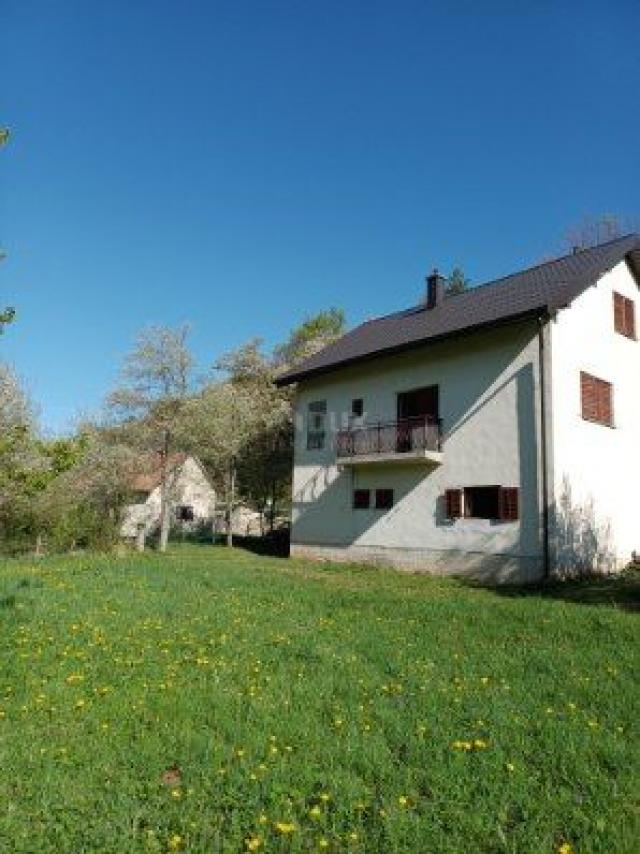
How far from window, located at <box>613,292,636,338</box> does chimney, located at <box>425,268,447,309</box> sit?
6.30m

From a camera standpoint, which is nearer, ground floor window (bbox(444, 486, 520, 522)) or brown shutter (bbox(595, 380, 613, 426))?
ground floor window (bbox(444, 486, 520, 522))

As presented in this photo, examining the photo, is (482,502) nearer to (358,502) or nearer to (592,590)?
(592,590)

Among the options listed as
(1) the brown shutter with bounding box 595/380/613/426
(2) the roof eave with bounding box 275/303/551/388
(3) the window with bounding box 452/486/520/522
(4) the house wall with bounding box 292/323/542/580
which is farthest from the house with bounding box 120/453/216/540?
(1) the brown shutter with bounding box 595/380/613/426

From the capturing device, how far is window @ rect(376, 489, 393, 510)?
850 inches

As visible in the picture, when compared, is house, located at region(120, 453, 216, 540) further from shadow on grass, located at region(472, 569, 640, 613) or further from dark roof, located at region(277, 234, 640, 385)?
shadow on grass, located at region(472, 569, 640, 613)

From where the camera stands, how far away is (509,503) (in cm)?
1783

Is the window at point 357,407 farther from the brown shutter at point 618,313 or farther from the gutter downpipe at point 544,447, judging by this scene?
the brown shutter at point 618,313

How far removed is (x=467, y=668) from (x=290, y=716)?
93.1 inches

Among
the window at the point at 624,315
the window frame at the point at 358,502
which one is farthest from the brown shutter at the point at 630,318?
the window frame at the point at 358,502

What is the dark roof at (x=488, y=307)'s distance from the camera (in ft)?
60.9

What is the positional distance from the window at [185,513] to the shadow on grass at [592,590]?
104ft

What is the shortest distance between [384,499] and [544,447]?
20.0ft

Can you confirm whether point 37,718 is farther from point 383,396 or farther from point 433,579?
point 383,396

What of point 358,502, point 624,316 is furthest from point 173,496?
point 624,316
